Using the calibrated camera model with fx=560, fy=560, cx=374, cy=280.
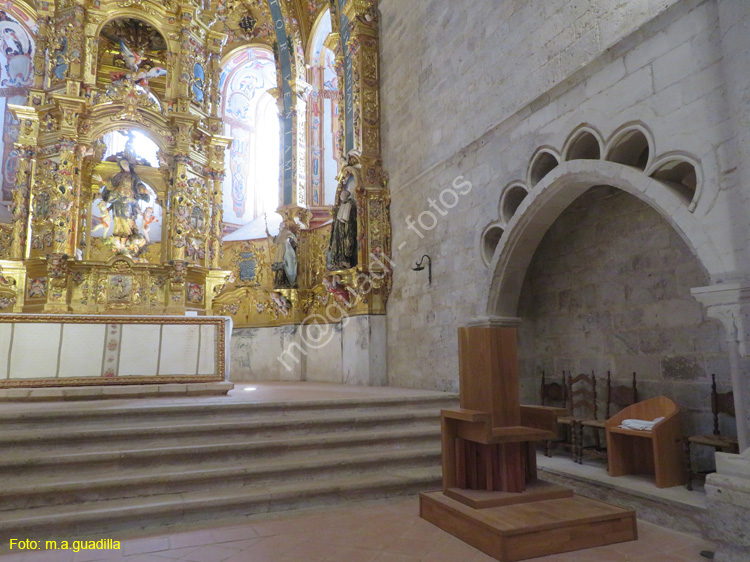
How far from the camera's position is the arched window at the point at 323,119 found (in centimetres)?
1227

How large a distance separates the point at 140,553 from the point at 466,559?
1.77 metres

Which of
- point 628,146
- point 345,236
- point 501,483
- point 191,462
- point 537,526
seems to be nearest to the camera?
point 537,526

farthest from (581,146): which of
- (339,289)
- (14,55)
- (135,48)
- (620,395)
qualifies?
(14,55)

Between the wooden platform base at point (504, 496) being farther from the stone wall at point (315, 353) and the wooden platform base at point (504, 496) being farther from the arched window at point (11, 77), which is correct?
the arched window at point (11, 77)

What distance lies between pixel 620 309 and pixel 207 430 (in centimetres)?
379

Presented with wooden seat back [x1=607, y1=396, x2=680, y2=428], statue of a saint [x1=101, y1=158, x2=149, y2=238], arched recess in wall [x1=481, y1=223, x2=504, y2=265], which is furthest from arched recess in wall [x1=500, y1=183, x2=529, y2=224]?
statue of a saint [x1=101, y1=158, x2=149, y2=238]

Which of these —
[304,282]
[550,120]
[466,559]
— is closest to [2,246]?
[304,282]

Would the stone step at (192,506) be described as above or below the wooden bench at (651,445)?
below

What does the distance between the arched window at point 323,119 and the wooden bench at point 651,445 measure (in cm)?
887

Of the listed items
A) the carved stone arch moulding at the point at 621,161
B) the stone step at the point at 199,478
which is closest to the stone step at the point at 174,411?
the stone step at the point at 199,478

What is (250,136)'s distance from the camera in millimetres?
14406

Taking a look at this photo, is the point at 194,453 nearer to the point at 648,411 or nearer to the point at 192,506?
the point at 192,506

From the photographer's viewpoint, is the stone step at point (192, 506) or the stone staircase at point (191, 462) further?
the stone staircase at point (191, 462)

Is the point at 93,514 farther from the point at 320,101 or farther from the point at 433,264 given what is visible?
the point at 320,101
